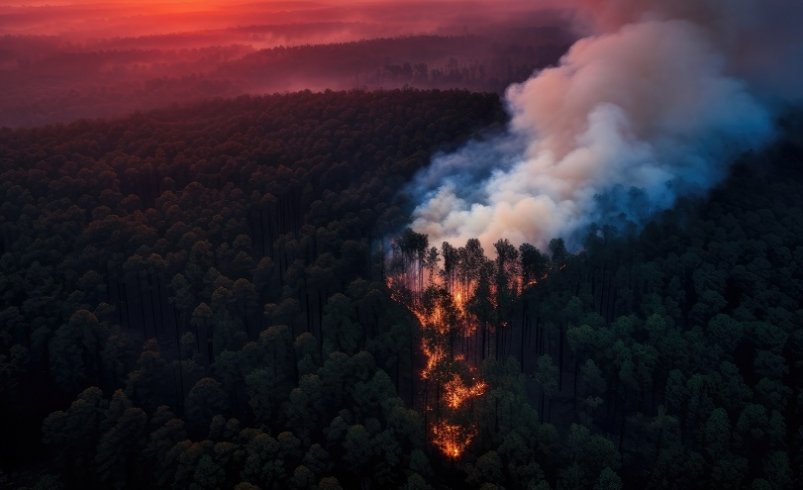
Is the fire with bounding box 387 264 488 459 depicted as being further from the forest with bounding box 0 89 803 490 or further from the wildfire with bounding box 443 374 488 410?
the forest with bounding box 0 89 803 490

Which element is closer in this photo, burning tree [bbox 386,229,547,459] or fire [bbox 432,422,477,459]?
fire [bbox 432,422,477,459]

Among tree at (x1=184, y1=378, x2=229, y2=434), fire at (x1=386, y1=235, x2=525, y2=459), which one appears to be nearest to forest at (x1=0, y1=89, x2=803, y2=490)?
tree at (x1=184, y1=378, x2=229, y2=434)

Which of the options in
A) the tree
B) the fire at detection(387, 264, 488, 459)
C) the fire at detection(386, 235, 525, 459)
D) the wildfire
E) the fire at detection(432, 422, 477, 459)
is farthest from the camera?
the tree

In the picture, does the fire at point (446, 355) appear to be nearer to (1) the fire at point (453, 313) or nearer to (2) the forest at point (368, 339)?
(1) the fire at point (453, 313)

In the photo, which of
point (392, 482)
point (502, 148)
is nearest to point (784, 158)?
point (502, 148)

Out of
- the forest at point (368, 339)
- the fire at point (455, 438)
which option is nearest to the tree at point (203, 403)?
the forest at point (368, 339)

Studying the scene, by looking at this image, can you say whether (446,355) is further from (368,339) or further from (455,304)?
(368,339)
